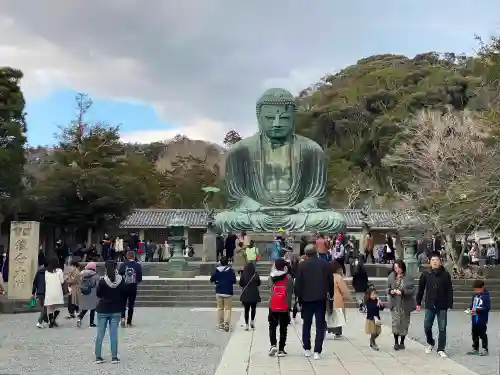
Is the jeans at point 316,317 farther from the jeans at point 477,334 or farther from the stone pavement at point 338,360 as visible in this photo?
the jeans at point 477,334

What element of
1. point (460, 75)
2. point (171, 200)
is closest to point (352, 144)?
point (460, 75)

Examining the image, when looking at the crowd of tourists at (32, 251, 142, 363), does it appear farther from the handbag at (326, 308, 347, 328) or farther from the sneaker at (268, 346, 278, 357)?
the handbag at (326, 308, 347, 328)

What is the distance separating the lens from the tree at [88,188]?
30.9 meters

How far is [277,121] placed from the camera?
24.4 m

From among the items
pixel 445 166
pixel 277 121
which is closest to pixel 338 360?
pixel 445 166

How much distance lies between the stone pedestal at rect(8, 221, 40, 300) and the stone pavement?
6132 mm

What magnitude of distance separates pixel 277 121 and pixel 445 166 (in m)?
5.93

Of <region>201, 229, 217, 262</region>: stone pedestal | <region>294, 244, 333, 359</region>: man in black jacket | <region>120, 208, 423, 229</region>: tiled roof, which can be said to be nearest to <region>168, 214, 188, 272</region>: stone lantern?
<region>201, 229, 217, 262</region>: stone pedestal

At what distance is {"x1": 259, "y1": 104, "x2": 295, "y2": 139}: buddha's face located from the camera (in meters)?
24.5

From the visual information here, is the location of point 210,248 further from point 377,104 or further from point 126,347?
point 377,104

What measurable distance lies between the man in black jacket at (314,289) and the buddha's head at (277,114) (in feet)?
53.0

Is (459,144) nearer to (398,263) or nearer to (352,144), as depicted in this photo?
(398,263)

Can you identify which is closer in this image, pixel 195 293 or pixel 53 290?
pixel 53 290

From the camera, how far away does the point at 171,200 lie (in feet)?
152
